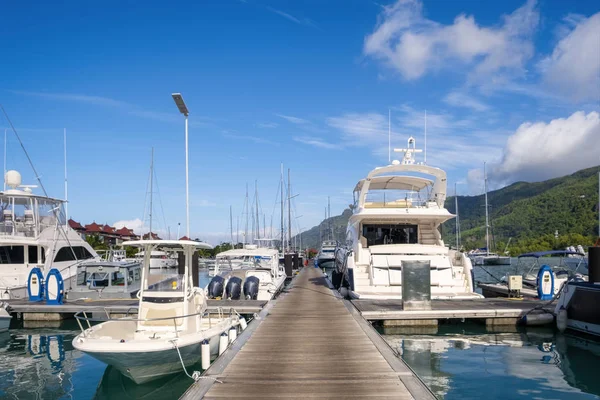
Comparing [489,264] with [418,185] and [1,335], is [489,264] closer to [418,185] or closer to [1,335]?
A: [418,185]

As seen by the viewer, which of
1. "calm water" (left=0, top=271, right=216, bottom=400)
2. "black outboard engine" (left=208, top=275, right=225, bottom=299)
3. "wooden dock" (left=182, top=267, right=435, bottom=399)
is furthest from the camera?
"black outboard engine" (left=208, top=275, right=225, bottom=299)

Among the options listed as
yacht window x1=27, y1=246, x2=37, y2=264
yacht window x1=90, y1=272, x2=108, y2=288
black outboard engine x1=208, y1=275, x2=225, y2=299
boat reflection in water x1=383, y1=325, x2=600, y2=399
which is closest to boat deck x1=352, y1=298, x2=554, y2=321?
boat reflection in water x1=383, y1=325, x2=600, y2=399

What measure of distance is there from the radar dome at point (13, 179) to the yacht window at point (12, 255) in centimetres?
425

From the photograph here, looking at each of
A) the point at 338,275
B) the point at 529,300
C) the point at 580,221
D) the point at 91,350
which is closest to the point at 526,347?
the point at 529,300

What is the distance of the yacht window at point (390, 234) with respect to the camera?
24047 mm

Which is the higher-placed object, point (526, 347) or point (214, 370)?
point (214, 370)

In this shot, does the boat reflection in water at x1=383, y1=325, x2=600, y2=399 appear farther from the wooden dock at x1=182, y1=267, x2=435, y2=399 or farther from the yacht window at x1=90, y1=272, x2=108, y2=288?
the yacht window at x1=90, y1=272, x2=108, y2=288

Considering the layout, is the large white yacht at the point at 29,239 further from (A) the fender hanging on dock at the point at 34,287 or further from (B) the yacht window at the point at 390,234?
(B) the yacht window at the point at 390,234

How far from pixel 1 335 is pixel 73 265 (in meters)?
7.71

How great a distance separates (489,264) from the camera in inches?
3041

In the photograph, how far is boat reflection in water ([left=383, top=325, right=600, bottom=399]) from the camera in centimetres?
1066

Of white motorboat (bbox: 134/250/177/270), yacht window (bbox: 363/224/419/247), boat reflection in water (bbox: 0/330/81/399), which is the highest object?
yacht window (bbox: 363/224/419/247)

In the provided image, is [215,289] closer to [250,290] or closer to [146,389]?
[250,290]

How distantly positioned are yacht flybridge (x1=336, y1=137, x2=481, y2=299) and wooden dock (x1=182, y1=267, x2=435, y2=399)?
5.85m
